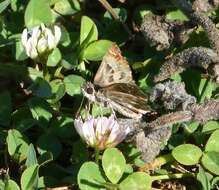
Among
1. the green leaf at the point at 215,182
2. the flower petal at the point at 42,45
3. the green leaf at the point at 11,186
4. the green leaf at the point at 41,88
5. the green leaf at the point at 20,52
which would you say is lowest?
the green leaf at the point at 215,182

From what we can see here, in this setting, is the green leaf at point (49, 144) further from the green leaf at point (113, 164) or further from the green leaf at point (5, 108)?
the green leaf at point (113, 164)

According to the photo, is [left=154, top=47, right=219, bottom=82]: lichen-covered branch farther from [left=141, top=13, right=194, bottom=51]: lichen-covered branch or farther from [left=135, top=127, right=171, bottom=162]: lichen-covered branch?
[left=135, top=127, right=171, bottom=162]: lichen-covered branch

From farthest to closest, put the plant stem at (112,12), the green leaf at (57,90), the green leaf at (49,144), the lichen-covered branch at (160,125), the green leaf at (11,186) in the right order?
the plant stem at (112,12) < the green leaf at (57,90) < the green leaf at (49,144) < the lichen-covered branch at (160,125) < the green leaf at (11,186)

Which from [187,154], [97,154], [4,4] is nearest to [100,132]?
[97,154]

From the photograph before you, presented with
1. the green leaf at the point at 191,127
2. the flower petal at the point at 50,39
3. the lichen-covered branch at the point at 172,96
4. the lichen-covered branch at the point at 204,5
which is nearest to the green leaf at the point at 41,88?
the flower petal at the point at 50,39

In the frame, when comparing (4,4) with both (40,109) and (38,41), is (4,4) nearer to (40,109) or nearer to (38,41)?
(38,41)

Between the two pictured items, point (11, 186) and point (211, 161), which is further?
point (211, 161)

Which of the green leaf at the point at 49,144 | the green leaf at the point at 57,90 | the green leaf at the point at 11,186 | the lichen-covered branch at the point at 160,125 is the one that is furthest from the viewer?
the green leaf at the point at 57,90

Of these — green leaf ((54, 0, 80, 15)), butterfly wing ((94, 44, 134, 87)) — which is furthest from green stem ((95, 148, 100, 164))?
green leaf ((54, 0, 80, 15))
